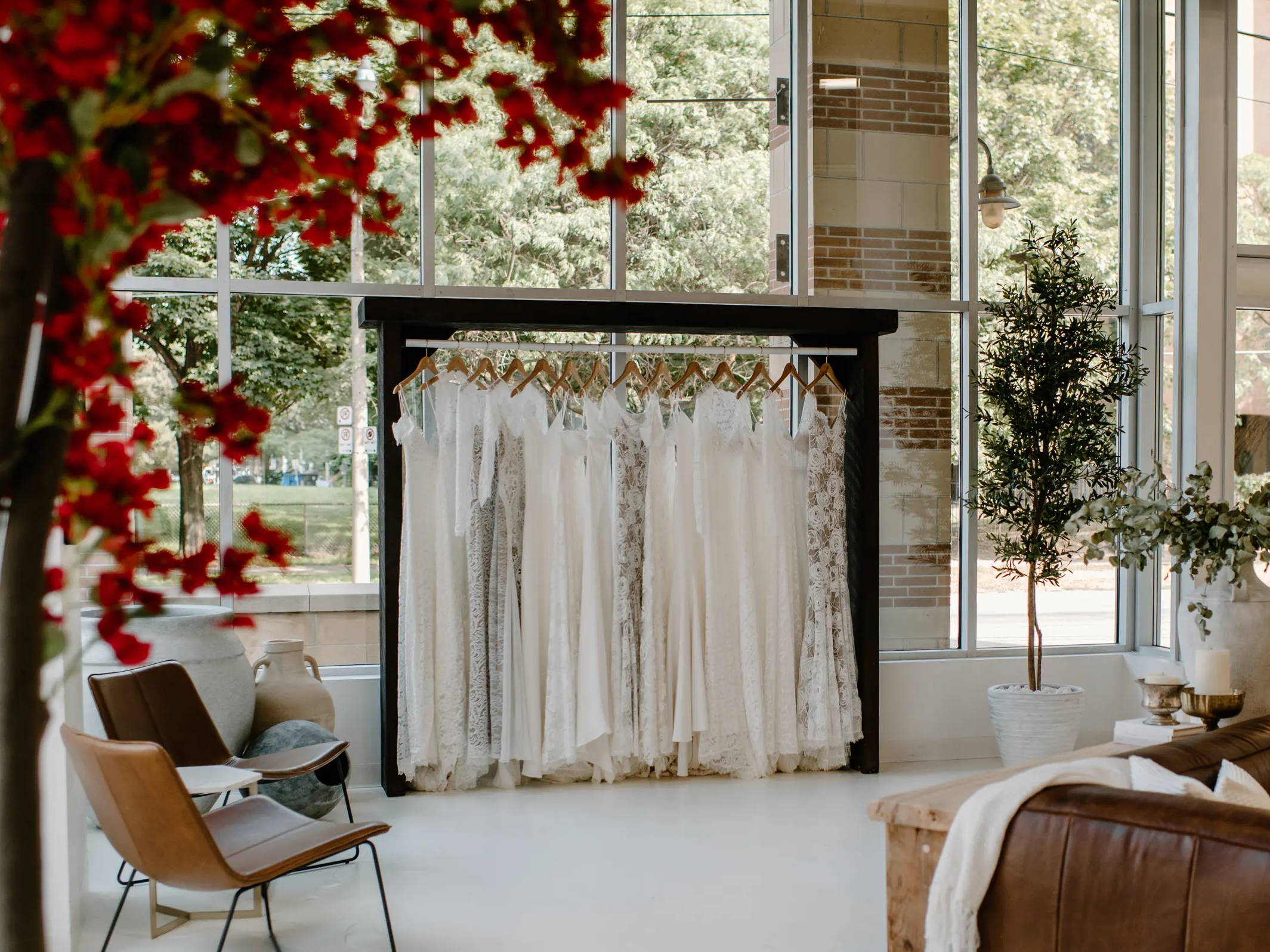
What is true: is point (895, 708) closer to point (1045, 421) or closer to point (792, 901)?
point (1045, 421)

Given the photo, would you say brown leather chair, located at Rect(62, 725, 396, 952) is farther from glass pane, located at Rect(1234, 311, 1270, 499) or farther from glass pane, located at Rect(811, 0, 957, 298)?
glass pane, located at Rect(1234, 311, 1270, 499)

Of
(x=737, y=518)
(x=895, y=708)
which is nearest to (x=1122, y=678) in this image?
(x=895, y=708)

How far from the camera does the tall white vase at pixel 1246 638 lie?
4531 mm

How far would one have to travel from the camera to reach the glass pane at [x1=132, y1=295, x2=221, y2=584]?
5.97 meters

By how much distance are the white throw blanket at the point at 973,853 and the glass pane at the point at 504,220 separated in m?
4.25

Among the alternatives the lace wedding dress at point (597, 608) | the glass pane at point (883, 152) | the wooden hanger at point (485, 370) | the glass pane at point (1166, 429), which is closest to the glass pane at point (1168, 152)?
the glass pane at point (1166, 429)

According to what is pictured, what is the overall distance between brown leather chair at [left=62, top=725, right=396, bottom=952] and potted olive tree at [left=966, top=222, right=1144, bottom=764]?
382 centimetres

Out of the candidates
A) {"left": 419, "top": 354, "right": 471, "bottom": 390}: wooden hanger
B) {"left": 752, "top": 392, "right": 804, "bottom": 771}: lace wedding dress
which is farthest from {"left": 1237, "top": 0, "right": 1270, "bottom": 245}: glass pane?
{"left": 419, "top": 354, "right": 471, "bottom": 390}: wooden hanger

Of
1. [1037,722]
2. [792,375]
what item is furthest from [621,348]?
[1037,722]

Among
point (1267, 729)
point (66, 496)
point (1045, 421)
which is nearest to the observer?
point (66, 496)

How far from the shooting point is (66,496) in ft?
1.84

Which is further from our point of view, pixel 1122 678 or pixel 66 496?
pixel 1122 678

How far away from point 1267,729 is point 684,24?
15.4 ft

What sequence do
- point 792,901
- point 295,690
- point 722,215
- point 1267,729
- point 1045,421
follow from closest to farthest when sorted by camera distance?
1. point 1267,729
2. point 792,901
3. point 295,690
4. point 1045,421
5. point 722,215
